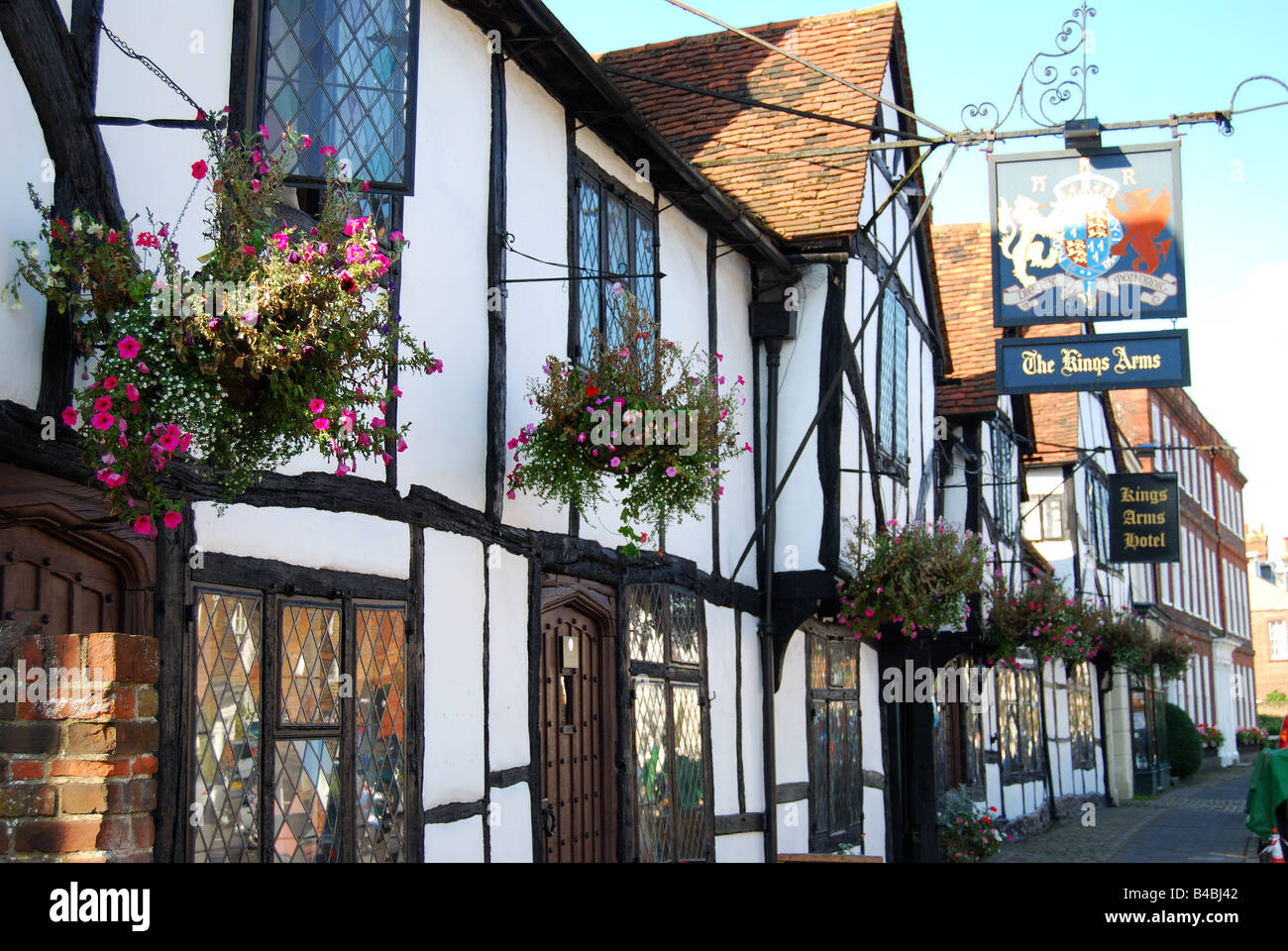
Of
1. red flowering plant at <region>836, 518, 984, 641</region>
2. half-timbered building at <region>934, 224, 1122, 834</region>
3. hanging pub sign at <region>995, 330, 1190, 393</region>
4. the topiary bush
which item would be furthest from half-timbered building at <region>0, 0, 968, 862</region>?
the topiary bush

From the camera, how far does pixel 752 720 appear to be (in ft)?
36.8

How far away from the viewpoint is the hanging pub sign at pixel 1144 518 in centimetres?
2327

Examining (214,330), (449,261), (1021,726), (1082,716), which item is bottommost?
(1082,716)

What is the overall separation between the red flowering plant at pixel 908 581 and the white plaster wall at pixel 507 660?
17.0ft

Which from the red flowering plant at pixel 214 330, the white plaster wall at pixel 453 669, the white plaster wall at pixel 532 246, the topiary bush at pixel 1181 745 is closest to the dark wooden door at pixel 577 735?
the white plaster wall at pixel 532 246

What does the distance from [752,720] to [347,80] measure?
688cm

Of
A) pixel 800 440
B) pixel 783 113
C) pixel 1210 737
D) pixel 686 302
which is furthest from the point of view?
pixel 1210 737

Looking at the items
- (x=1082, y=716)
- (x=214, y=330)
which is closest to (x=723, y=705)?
(x=214, y=330)

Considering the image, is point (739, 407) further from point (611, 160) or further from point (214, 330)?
point (214, 330)

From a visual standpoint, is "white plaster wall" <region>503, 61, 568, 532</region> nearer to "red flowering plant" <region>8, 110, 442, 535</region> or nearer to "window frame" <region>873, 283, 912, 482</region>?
"red flowering plant" <region>8, 110, 442, 535</region>

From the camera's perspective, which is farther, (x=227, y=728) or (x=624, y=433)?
(x=624, y=433)

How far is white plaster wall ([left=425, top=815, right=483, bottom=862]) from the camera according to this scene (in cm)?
662

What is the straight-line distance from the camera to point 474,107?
7438 millimetres

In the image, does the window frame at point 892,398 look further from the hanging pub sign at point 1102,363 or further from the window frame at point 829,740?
the hanging pub sign at point 1102,363
